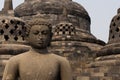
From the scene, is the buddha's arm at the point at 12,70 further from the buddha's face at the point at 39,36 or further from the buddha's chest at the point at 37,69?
the buddha's face at the point at 39,36

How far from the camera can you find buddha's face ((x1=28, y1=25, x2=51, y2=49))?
179 inches

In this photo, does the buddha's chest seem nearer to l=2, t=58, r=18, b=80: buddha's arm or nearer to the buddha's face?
l=2, t=58, r=18, b=80: buddha's arm

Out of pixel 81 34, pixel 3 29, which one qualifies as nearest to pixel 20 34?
pixel 3 29

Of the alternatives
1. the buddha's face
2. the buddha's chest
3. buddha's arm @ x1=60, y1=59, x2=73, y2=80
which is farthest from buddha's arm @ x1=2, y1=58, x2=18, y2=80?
buddha's arm @ x1=60, y1=59, x2=73, y2=80

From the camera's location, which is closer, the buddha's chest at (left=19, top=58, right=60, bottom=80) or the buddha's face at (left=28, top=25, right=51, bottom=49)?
the buddha's chest at (left=19, top=58, right=60, bottom=80)

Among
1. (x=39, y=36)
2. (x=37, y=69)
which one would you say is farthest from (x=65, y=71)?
(x=39, y=36)

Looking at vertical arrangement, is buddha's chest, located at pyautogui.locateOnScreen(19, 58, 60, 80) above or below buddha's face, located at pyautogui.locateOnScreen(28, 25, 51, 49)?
below

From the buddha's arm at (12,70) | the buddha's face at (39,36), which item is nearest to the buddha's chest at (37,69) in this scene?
the buddha's arm at (12,70)

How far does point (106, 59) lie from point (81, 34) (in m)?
9.80

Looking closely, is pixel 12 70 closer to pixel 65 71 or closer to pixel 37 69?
pixel 37 69

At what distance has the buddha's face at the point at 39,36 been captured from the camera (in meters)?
4.55

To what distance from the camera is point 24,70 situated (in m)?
4.45

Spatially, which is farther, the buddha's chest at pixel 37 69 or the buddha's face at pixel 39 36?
the buddha's face at pixel 39 36

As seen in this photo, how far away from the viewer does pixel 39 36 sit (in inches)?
180
